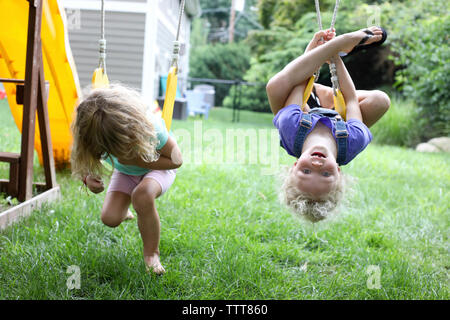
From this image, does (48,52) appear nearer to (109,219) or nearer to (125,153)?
(109,219)

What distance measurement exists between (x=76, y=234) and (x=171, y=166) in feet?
2.87

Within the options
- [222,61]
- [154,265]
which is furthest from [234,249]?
[222,61]

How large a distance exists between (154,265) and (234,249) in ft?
1.73

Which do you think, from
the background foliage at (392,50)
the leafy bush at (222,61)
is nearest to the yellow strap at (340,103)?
the background foliage at (392,50)

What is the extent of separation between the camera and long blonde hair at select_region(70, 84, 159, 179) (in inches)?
75.7

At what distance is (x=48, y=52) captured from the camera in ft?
11.8

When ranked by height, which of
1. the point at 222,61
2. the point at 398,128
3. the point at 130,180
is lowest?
the point at 222,61

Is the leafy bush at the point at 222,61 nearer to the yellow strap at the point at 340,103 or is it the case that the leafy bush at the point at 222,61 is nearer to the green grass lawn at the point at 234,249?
the green grass lawn at the point at 234,249

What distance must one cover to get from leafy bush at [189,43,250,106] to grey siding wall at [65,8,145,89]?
1276 centimetres

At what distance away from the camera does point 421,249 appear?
296 cm

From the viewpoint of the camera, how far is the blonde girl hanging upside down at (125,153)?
1.94m

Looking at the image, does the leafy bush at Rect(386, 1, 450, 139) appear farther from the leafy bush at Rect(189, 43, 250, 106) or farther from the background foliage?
the leafy bush at Rect(189, 43, 250, 106)

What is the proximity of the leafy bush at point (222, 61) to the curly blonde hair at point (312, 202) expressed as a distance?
2102 cm

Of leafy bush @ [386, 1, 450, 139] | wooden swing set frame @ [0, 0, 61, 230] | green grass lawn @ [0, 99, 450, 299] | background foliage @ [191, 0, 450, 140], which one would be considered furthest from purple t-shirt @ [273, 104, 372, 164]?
leafy bush @ [386, 1, 450, 139]
